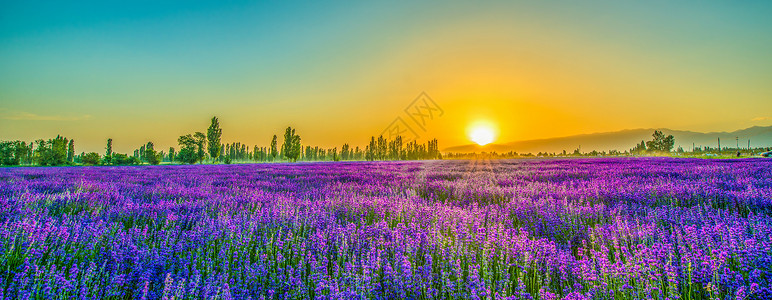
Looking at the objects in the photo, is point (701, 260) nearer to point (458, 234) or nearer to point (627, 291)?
point (627, 291)

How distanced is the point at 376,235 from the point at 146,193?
550 centimetres

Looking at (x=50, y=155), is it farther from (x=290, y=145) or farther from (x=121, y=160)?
(x=290, y=145)

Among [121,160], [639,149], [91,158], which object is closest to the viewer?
[91,158]

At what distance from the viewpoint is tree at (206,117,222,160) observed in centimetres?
5519

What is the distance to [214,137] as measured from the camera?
56.1m

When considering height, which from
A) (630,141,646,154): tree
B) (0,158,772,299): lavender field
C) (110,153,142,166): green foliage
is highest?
(630,141,646,154): tree

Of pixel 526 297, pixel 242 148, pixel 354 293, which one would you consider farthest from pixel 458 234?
pixel 242 148

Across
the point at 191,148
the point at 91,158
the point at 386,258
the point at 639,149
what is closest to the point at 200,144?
the point at 191,148

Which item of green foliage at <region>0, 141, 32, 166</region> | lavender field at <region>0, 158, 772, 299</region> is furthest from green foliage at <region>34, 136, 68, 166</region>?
lavender field at <region>0, 158, 772, 299</region>

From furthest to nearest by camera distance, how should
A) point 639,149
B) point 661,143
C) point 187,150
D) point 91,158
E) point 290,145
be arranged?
point 639,149 < point 661,143 < point 290,145 < point 187,150 < point 91,158

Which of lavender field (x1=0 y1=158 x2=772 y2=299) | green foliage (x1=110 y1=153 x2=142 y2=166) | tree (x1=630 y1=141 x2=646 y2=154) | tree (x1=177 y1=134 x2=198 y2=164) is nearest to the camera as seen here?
lavender field (x1=0 y1=158 x2=772 y2=299)

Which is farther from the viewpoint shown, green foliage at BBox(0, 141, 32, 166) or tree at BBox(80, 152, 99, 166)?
tree at BBox(80, 152, 99, 166)

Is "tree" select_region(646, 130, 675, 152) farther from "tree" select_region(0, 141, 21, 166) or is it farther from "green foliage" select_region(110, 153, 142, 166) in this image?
"tree" select_region(0, 141, 21, 166)

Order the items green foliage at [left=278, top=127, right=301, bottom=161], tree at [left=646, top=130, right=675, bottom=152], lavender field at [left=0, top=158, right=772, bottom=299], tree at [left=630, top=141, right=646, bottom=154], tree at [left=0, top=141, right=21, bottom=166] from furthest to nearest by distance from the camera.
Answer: tree at [left=646, top=130, right=675, bottom=152]
tree at [left=630, top=141, right=646, bottom=154]
green foliage at [left=278, top=127, right=301, bottom=161]
tree at [left=0, top=141, right=21, bottom=166]
lavender field at [left=0, top=158, right=772, bottom=299]
